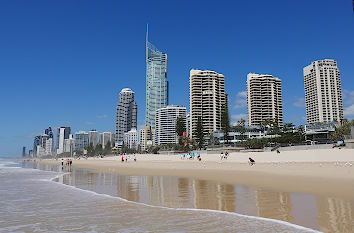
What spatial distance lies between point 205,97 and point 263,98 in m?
35.0

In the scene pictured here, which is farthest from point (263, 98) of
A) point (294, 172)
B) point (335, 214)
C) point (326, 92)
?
point (335, 214)

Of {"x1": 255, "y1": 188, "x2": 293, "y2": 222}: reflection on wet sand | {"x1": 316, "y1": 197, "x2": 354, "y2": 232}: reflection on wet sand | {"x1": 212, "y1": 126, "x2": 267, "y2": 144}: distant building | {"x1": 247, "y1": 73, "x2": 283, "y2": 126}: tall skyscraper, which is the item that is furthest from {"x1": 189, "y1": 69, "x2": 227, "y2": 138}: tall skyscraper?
{"x1": 316, "y1": 197, "x2": 354, "y2": 232}: reflection on wet sand

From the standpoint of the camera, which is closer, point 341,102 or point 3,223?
point 3,223

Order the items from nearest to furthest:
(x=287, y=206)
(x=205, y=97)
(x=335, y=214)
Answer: (x=335, y=214)
(x=287, y=206)
(x=205, y=97)

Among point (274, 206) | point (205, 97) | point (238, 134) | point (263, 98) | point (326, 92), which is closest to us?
point (274, 206)

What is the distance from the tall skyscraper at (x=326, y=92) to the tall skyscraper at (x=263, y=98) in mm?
23800

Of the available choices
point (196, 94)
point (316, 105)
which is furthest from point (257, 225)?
point (316, 105)

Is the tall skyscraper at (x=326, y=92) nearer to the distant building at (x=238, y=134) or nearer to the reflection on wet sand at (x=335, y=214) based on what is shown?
the distant building at (x=238, y=134)

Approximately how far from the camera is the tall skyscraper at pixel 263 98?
Result: 498 ft

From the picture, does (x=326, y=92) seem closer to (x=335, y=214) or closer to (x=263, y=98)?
(x=263, y=98)

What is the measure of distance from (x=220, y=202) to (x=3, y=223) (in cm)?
728

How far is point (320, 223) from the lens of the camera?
21.3ft

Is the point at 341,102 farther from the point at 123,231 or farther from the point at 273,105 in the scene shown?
the point at 123,231

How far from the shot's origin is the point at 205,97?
151 metres
